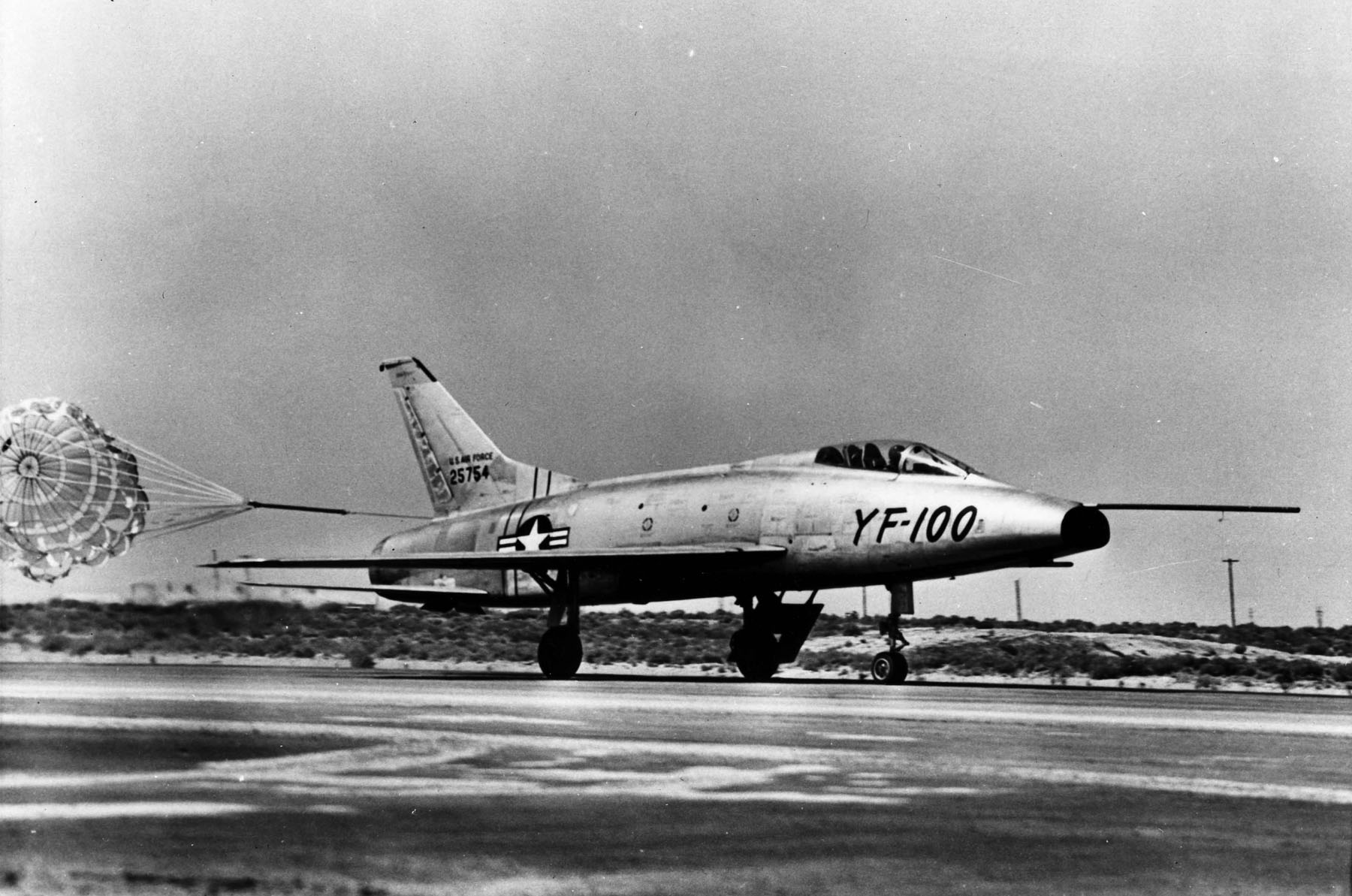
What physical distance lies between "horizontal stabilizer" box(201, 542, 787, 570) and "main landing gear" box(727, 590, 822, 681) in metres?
1.40

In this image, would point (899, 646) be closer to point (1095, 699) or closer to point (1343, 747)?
point (1095, 699)

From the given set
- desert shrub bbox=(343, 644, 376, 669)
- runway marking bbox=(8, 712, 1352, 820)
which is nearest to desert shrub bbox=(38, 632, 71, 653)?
desert shrub bbox=(343, 644, 376, 669)

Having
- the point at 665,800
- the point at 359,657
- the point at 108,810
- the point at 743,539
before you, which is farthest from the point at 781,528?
the point at 108,810

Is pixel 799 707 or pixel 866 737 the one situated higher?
pixel 799 707

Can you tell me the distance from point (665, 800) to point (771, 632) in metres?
15.8

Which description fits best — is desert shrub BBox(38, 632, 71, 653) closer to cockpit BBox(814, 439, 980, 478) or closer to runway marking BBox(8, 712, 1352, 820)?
cockpit BBox(814, 439, 980, 478)

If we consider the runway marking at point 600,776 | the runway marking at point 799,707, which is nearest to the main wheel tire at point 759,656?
the runway marking at point 799,707

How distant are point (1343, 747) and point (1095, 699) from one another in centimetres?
564

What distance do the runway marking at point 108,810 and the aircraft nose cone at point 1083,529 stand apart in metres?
13.9

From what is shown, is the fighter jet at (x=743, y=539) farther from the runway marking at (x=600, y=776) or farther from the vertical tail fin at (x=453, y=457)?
the runway marking at (x=600, y=776)

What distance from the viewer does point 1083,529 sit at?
20.0 meters

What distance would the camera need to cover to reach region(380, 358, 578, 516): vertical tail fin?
30031 millimetres

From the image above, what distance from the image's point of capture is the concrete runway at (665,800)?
23.5ft

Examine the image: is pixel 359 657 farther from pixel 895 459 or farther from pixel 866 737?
pixel 866 737
